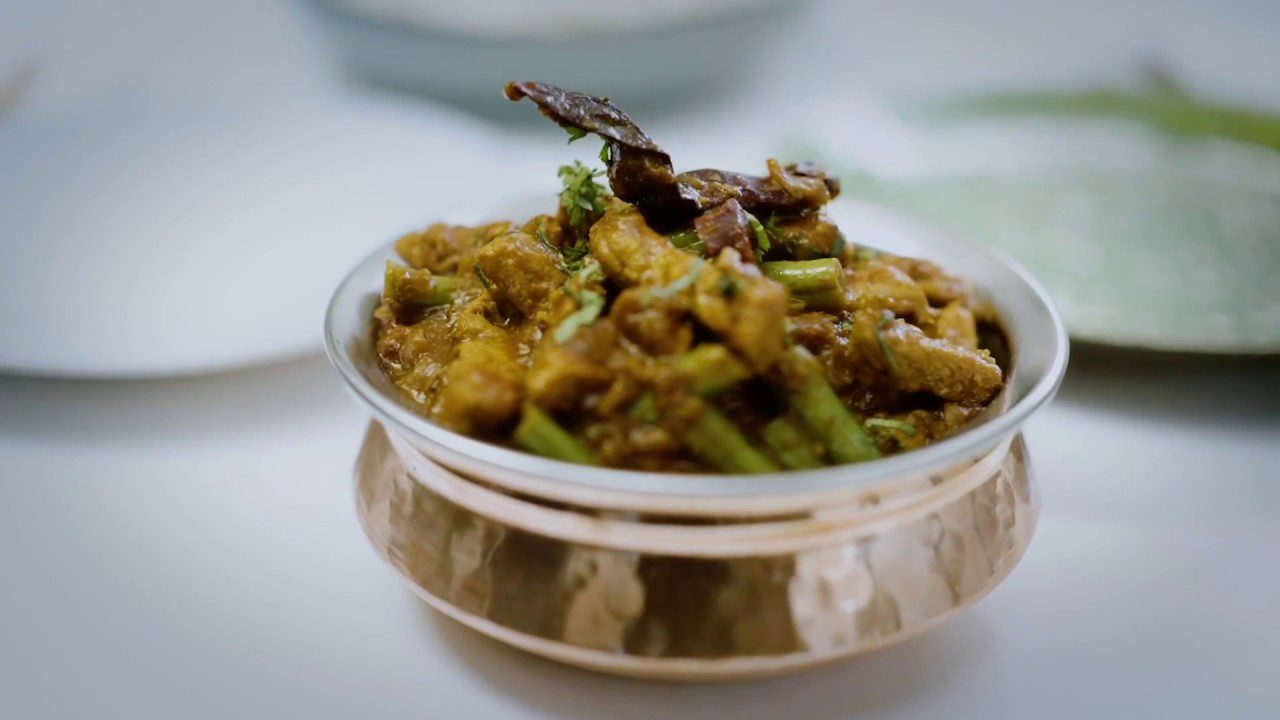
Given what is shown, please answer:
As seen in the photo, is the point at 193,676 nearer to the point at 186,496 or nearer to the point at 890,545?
the point at 186,496

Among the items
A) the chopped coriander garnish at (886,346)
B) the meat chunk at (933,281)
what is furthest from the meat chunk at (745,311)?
the meat chunk at (933,281)

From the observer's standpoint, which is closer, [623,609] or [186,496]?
[623,609]

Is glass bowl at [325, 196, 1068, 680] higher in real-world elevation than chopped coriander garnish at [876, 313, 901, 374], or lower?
lower

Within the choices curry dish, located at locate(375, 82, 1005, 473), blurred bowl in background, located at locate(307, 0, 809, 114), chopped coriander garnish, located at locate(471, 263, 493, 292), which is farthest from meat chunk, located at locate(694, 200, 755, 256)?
blurred bowl in background, located at locate(307, 0, 809, 114)

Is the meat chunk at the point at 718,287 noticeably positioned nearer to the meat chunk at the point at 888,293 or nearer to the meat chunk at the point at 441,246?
the meat chunk at the point at 888,293

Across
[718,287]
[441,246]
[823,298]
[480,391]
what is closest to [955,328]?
[823,298]

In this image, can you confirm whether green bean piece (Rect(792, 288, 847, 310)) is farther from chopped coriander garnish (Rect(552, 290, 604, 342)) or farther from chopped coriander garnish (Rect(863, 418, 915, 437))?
chopped coriander garnish (Rect(552, 290, 604, 342))

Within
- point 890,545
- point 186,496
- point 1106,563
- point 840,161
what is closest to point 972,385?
point 890,545
